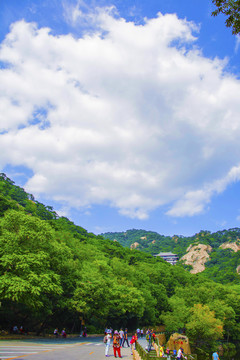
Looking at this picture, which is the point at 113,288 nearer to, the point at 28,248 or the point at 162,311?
the point at 28,248

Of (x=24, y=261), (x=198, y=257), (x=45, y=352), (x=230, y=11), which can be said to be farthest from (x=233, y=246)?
(x=230, y=11)

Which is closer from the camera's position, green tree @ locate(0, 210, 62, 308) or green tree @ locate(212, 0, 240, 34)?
green tree @ locate(212, 0, 240, 34)

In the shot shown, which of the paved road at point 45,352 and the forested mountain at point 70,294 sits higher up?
the forested mountain at point 70,294

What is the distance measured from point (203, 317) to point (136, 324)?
14.7m

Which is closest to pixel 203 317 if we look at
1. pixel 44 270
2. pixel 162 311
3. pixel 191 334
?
pixel 191 334

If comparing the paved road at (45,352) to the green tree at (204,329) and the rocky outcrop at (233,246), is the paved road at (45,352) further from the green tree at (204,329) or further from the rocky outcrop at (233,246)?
the rocky outcrop at (233,246)

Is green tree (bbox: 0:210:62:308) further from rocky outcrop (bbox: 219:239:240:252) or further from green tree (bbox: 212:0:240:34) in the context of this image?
rocky outcrop (bbox: 219:239:240:252)

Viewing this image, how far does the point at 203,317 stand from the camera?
164 feet

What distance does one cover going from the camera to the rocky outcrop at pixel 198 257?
15988 cm

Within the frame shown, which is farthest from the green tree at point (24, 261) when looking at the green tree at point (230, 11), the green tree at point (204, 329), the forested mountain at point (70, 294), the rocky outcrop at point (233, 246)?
the rocky outcrop at point (233, 246)

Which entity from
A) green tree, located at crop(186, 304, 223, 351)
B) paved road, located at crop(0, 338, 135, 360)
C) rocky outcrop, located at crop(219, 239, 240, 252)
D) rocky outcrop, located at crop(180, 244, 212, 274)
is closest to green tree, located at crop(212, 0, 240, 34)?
paved road, located at crop(0, 338, 135, 360)

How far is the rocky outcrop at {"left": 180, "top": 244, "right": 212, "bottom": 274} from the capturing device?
159875mm

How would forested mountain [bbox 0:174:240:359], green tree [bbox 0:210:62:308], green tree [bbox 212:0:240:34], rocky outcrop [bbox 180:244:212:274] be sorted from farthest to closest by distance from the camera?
rocky outcrop [bbox 180:244:212:274], forested mountain [bbox 0:174:240:359], green tree [bbox 0:210:62:308], green tree [bbox 212:0:240:34]

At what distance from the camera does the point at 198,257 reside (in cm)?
16838
